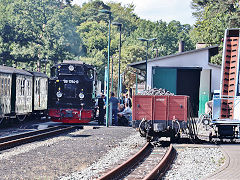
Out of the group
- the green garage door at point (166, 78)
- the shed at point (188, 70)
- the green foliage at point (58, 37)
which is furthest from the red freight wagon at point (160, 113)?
the green foliage at point (58, 37)

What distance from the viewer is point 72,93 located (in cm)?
2900

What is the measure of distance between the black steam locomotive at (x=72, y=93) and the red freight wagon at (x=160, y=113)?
9.97 meters

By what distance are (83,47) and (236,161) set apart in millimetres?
93195

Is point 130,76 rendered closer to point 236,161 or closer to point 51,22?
point 51,22

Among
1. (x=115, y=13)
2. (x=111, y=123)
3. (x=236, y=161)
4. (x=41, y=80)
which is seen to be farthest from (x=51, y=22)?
(x=115, y=13)

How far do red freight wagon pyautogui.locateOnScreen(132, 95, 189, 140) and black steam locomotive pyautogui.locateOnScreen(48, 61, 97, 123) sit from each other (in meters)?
9.97

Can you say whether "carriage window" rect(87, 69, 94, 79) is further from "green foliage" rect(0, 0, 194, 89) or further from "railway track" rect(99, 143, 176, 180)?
"green foliage" rect(0, 0, 194, 89)

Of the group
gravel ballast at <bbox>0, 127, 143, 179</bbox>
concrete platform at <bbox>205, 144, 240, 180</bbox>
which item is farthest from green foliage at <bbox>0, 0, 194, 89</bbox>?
concrete platform at <bbox>205, 144, 240, 180</bbox>

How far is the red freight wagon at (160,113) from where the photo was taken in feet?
60.7

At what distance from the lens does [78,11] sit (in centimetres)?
14612

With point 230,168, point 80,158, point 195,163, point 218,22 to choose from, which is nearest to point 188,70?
point 218,22

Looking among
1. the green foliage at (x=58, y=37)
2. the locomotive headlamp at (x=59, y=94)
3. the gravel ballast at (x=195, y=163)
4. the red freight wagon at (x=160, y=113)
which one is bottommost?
the gravel ballast at (x=195, y=163)

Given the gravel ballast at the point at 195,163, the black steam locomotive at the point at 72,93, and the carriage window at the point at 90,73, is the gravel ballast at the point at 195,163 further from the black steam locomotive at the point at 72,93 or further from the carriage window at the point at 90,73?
the carriage window at the point at 90,73

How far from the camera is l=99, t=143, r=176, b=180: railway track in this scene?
36.5 feet
